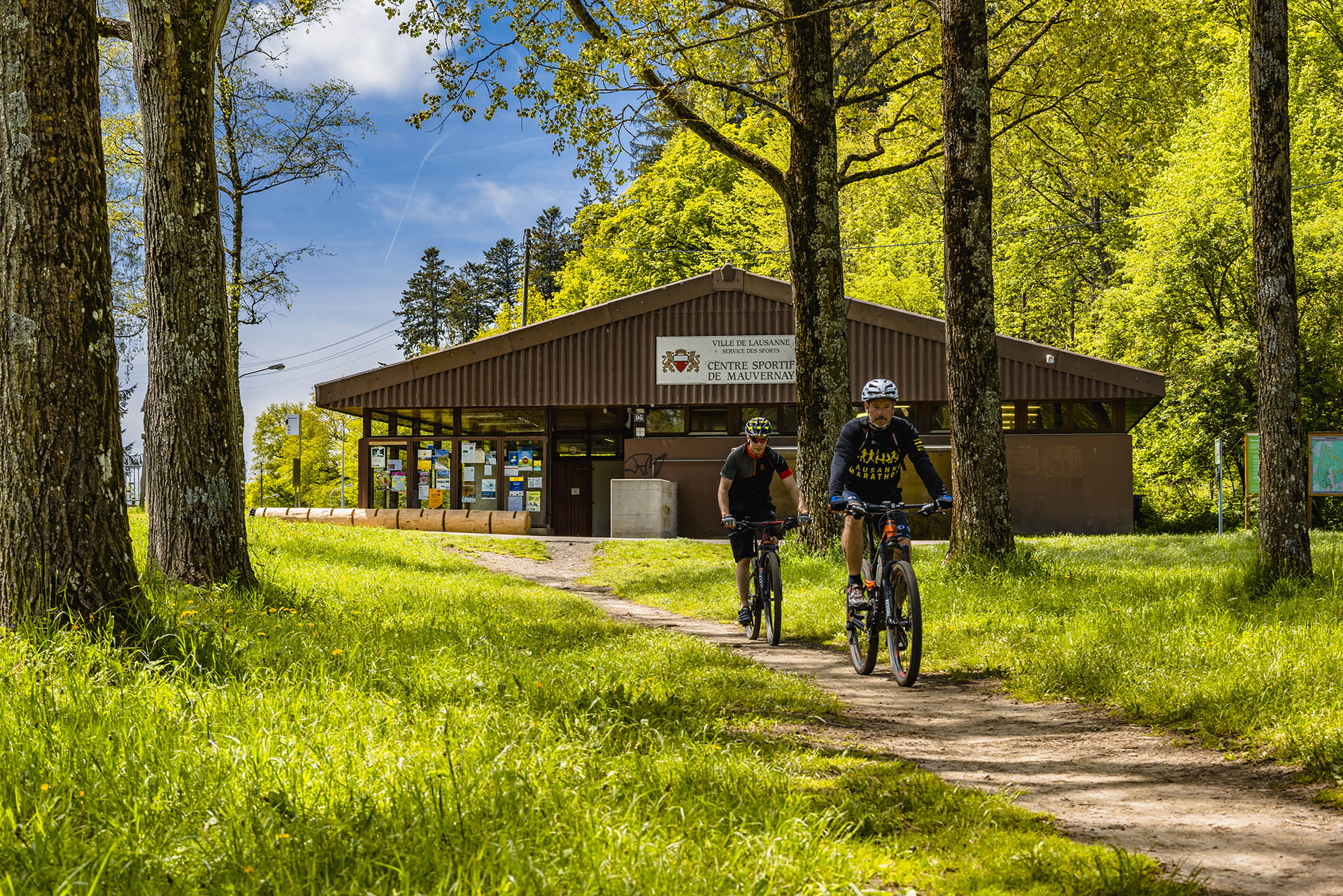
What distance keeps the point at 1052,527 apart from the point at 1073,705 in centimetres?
2193

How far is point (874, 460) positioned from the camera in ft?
25.0

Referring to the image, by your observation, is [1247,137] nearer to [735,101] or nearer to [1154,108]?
[1154,108]

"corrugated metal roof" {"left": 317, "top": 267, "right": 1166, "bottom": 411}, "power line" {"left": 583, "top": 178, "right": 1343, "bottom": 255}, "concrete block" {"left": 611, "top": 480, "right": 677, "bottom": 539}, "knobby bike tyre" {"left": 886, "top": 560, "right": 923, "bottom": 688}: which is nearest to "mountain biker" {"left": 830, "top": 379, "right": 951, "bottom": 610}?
"knobby bike tyre" {"left": 886, "top": 560, "right": 923, "bottom": 688}

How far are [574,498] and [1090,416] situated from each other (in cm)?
1530

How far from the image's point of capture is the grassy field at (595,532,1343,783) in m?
5.43

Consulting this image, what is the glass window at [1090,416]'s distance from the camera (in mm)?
27172

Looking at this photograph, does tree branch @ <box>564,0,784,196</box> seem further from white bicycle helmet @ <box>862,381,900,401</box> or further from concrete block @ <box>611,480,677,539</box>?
concrete block @ <box>611,480,677,539</box>

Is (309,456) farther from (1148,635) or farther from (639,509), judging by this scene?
(1148,635)

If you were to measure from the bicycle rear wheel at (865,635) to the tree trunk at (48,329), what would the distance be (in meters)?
5.06

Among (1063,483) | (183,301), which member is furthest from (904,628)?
(1063,483)

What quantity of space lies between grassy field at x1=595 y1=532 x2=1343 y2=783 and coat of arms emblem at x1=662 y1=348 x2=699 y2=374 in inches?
586

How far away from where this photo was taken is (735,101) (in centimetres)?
1727

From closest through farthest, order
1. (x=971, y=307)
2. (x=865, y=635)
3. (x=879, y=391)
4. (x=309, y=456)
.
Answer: (x=879, y=391)
(x=865, y=635)
(x=971, y=307)
(x=309, y=456)

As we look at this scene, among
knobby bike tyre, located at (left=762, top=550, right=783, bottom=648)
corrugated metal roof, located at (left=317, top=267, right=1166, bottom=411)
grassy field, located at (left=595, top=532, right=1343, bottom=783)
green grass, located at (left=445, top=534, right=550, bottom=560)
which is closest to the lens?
grassy field, located at (left=595, top=532, right=1343, bottom=783)
